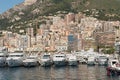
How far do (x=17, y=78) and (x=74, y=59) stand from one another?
154 ft

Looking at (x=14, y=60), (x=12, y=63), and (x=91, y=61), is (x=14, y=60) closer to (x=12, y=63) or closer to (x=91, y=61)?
(x=12, y=63)

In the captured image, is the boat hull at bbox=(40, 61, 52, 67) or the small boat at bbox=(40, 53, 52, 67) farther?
the small boat at bbox=(40, 53, 52, 67)

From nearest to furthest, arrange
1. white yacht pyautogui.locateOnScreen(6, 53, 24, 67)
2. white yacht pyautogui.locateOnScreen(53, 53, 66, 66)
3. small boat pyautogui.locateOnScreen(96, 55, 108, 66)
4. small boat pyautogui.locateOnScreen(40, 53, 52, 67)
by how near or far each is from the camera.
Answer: white yacht pyautogui.locateOnScreen(6, 53, 24, 67) → white yacht pyautogui.locateOnScreen(53, 53, 66, 66) → small boat pyautogui.locateOnScreen(40, 53, 52, 67) → small boat pyautogui.locateOnScreen(96, 55, 108, 66)

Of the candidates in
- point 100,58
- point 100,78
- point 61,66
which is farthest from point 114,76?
point 100,58

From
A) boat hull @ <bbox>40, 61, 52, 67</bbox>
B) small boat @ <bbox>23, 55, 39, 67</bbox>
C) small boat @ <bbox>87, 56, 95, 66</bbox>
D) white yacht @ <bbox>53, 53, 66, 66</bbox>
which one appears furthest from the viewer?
small boat @ <bbox>87, 56, 95, 66</bbox>

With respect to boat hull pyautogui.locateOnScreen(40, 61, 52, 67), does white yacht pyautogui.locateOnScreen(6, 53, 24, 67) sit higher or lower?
higher

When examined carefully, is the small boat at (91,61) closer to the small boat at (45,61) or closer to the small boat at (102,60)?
the small boat at (102,60)

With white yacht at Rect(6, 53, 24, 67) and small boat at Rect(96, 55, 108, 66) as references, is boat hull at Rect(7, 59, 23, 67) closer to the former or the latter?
white yacht at Rect(6, 53, 24, 67)

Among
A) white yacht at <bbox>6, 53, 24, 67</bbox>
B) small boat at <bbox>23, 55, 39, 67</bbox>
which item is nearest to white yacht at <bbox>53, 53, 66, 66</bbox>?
small boat at <bbox>23, 55, 39, 67</bbox>

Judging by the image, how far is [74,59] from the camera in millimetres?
138250

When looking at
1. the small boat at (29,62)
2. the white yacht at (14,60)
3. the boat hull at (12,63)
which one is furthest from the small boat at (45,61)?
the boat hull at (12,63)

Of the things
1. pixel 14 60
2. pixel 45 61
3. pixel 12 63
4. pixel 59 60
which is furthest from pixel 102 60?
pixel 12 63

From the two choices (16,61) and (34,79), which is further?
(16,61)

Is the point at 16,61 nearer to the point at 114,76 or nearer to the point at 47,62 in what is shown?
the point at 47,62
